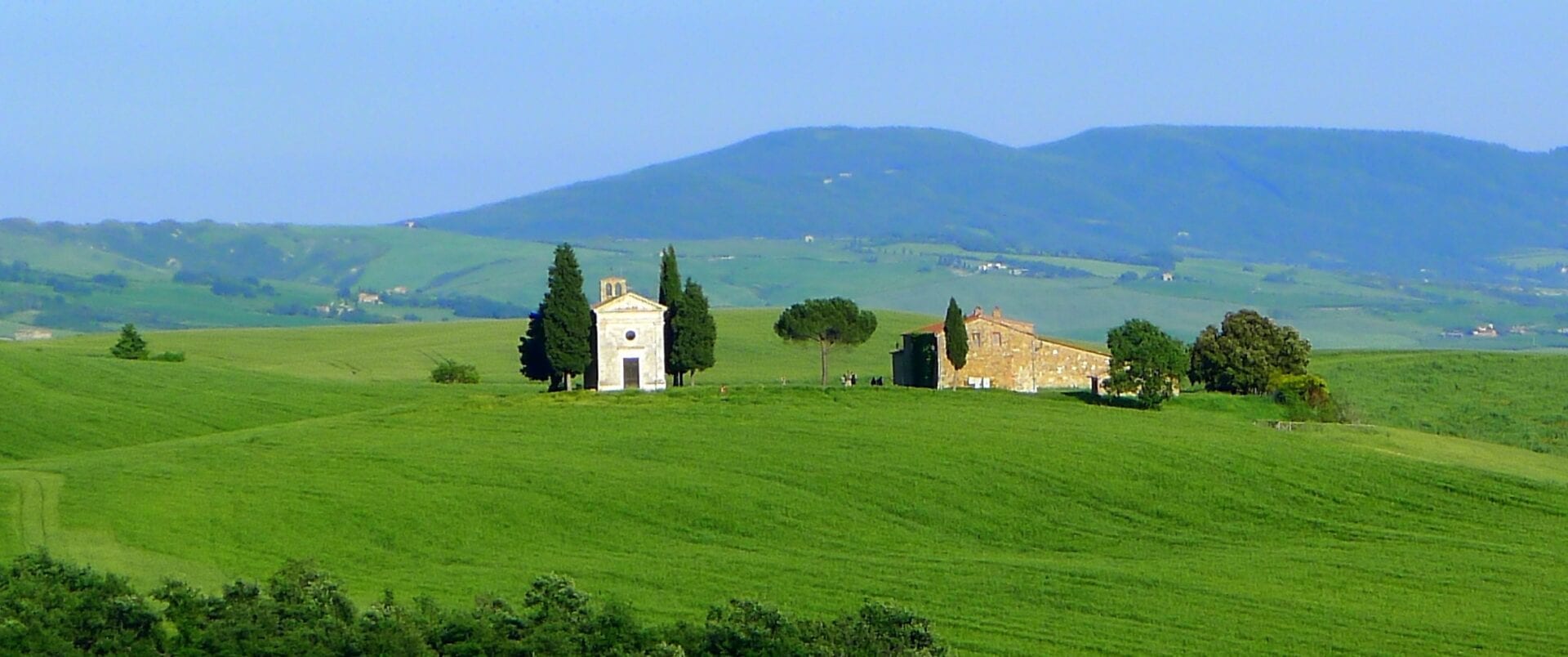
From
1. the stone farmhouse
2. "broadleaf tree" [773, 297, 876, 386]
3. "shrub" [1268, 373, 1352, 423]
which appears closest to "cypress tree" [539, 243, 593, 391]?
"broadleaf tree" [773, 297, 876, 386]

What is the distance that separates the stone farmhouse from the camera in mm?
77500

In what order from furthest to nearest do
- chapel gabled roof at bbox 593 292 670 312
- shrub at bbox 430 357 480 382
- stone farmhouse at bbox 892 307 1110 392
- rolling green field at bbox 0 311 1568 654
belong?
shrub at bbox 430 357 480 382 < stone farmhouse at bbox 892 307 1110 392 < chapel gabled roof at bbox 593 292 670 312 < rolling green field at bbox 0 311 1568 654

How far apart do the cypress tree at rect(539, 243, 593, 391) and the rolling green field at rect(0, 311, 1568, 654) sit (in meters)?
3.16

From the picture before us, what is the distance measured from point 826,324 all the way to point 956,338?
5.90m

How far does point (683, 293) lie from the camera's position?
7650 centimetres

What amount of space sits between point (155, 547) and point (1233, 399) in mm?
39986

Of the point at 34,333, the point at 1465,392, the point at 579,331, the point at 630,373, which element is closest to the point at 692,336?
the point at 630,373

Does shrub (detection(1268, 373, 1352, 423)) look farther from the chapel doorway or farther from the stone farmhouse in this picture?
the chapel doorway

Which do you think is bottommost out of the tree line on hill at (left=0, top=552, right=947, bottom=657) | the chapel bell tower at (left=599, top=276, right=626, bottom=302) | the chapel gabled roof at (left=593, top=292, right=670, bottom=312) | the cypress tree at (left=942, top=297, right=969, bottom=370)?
the tree line on hill at (left=0, top=552, right=947, bottom=657)

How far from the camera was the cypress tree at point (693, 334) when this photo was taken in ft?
246

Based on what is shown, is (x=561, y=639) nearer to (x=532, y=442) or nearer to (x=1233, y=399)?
(x=532, y=442)

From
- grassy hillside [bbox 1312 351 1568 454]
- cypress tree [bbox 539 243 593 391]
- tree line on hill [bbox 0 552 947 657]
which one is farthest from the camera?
grassy hillside [bbox 1312 351 1568 454]

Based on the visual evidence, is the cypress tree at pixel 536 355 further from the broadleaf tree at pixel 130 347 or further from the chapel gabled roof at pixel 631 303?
the broadleaf tree at pixel 130 347

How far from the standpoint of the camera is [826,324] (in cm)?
8031
